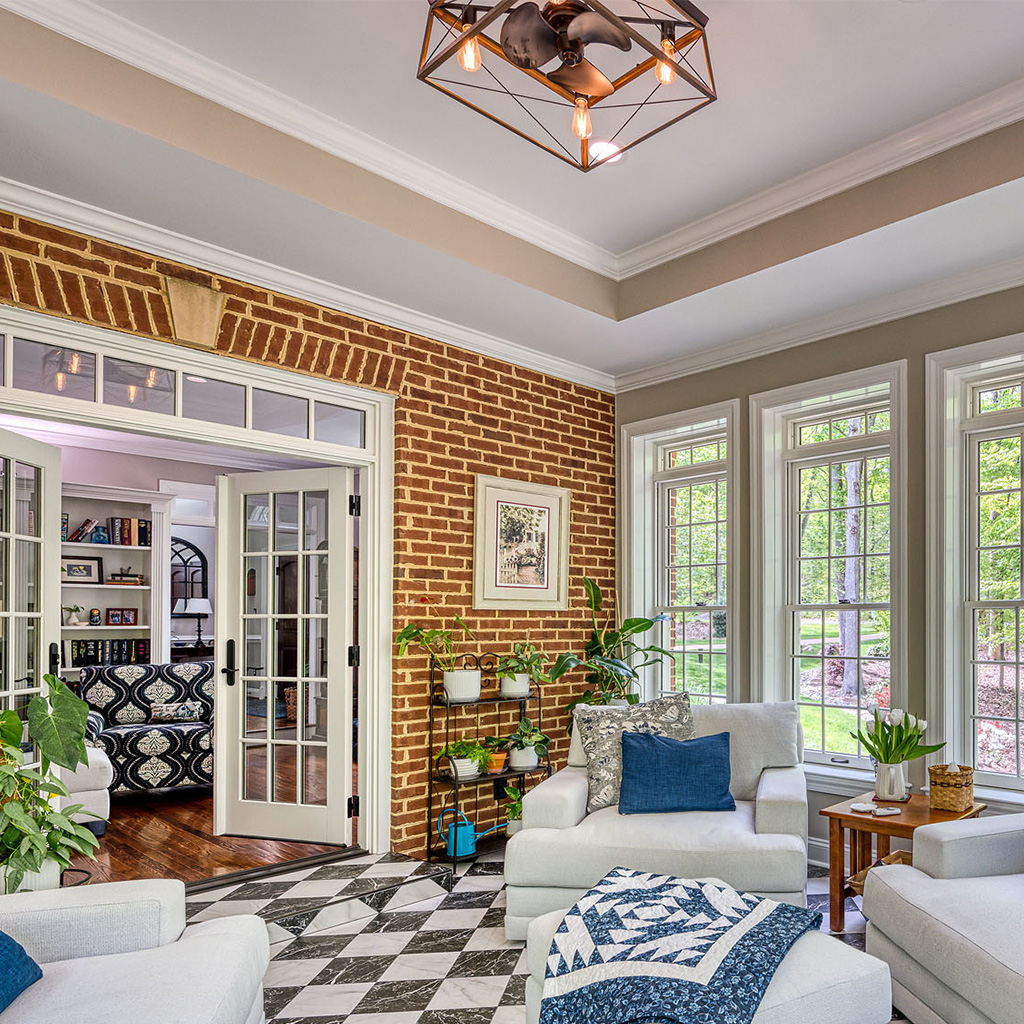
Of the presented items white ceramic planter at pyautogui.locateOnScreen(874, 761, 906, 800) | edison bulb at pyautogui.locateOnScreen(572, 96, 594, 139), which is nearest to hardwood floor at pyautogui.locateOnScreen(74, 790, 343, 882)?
white ceramic planter at pyautogui.locateOnScreen(874, 761, 906, 800)

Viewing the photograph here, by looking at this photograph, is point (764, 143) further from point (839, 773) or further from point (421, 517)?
point (839, 773)

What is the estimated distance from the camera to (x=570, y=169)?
3.49 metres

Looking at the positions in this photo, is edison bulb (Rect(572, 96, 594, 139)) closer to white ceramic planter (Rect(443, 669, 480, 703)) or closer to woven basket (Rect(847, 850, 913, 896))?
white ceramic planter (Rect(443, 669, 480, 703))

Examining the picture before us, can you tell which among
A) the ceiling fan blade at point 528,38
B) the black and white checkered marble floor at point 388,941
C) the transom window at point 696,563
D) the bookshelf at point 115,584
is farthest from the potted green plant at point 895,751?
the bookshelf at point 115,584

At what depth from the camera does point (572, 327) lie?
4.53m

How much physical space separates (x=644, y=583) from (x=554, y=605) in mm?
712

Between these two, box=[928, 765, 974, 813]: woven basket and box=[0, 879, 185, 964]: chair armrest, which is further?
box=[928, 765, 974, 813]: woven basket

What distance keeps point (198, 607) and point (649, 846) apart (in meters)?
6.54

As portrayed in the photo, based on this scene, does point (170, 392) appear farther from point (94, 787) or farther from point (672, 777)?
point (672, 777)

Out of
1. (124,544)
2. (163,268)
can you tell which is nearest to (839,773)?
(163,268)

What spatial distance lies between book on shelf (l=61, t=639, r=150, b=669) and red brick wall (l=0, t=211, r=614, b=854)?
13.2 feet

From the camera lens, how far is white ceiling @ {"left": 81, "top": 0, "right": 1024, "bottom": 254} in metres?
2.61

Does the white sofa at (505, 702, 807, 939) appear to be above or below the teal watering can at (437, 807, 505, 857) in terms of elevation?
above

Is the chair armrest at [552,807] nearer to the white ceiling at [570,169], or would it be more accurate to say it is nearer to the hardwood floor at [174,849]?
the hardwood floor at [174,849]
